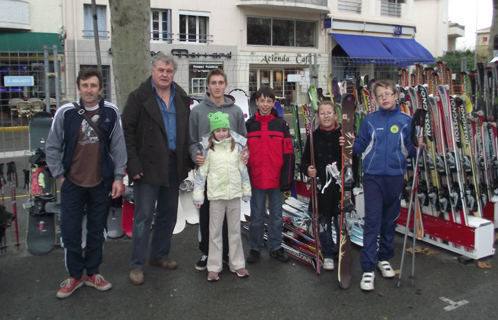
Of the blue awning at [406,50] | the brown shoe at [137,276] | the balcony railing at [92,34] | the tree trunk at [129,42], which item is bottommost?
the brown shoe at [137,276]

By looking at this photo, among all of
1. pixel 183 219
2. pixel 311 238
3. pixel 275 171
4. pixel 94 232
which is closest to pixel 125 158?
pixel 94 232

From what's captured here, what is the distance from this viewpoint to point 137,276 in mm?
3725

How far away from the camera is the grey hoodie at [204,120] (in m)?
3.76

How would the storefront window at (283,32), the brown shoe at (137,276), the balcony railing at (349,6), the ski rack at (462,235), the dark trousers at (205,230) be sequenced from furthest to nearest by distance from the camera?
the balcony railing at (349,6) < the storefront window at (283,32) < the ski rack at (462,235) < the dark trousers at (205,230) < the brown shoe at (137,276)

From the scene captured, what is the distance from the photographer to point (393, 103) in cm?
360

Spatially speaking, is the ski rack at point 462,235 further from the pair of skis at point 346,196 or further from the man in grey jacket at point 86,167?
the man in grey jacket at point 86,167

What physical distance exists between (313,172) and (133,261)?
1.81 m

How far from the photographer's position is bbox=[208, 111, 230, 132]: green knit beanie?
360 cm

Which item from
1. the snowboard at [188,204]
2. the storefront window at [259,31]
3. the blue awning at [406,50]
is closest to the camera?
the snowboard at [188,204]

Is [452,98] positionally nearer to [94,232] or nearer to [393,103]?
[393,103]

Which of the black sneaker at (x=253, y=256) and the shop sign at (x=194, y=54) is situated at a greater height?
the shop sign at (x=194, y=54)

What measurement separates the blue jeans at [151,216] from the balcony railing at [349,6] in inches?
971

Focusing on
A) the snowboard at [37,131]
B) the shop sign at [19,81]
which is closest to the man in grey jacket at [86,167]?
the snowboard at [37,131]

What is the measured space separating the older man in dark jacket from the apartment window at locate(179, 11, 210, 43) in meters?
18.4
